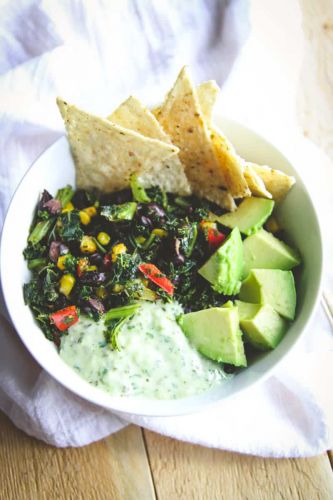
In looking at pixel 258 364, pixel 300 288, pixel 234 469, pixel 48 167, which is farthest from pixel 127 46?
pixel 234 469

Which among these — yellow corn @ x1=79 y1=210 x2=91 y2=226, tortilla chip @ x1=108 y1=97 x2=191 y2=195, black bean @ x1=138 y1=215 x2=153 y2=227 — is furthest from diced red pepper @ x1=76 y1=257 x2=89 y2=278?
tortilla chip @ x1=108 y1=97 x2=191 y2=195

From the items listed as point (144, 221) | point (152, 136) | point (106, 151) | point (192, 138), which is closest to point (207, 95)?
point (192, 138)

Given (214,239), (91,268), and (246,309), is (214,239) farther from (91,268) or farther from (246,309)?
(91,268)

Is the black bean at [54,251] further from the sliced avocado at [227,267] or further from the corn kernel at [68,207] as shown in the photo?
the sliced avocado at [227,267]

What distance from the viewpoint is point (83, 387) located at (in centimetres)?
280

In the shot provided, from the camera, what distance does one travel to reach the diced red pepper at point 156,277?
3.03 m

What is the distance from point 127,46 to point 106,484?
8.81 feet

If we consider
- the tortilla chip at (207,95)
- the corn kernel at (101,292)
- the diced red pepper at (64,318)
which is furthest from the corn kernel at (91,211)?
the tortilla chip at (207,95)

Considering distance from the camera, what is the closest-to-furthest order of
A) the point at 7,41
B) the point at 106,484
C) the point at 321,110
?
the point at 106,484 → the point at 7,41 → the point at 321,110

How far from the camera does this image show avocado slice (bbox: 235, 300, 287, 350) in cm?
288

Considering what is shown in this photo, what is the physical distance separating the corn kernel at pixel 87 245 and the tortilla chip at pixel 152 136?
1.53 ft

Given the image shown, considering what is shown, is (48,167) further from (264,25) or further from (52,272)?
(264,25)

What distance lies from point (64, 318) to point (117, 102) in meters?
1.56

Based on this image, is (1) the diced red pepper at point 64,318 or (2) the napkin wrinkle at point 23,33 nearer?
(1) the diced red pepper at point 64,318
